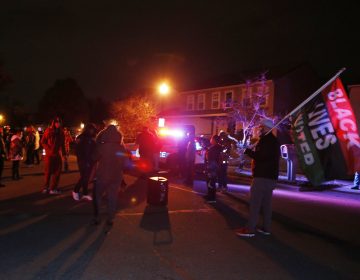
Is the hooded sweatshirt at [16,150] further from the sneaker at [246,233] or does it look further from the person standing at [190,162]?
the sneaker at [246,233]

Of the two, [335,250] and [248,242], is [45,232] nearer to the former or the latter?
[248,242]

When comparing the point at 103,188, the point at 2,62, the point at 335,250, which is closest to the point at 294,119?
the point at 335,250

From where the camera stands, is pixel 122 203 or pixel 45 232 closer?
pixel 45 232

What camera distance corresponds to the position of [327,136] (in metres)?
8.80

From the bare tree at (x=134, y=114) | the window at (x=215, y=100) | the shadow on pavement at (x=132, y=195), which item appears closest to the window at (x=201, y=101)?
the window at (x=215, y=100)

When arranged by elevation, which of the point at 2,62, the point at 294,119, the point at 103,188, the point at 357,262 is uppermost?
the point at 2,62

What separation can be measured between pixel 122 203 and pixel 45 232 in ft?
9.75

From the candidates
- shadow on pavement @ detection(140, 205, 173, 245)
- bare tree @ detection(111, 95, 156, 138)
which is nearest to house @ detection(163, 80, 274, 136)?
bare tree @ detection(111, 95, 156, 138)

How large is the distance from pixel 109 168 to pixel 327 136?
483cm

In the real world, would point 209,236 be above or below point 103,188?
below

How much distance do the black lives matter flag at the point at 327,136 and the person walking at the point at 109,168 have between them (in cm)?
409

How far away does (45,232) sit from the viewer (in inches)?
261

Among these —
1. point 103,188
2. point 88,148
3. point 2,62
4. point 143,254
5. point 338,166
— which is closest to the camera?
point 143,254

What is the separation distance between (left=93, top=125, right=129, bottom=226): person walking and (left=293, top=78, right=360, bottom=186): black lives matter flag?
409 centimetres
